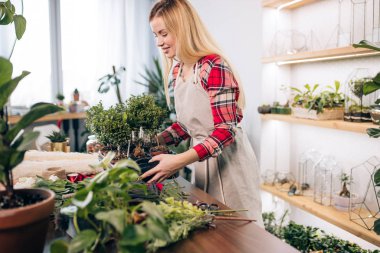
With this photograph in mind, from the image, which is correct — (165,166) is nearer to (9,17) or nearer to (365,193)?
(9,17)

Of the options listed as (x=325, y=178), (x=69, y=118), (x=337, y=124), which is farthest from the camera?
(x=69, y=118)

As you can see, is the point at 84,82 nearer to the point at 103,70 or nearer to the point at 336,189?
the point at 103,70

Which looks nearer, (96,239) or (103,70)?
(96,239)

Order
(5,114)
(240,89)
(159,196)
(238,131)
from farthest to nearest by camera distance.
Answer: (238,131) < (240,89) < (159,196) < (5,114)

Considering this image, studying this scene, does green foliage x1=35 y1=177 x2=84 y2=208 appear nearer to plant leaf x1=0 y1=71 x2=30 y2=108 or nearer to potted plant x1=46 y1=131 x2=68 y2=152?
plant leaf x1=0 y1=71 x2=30 y2=108

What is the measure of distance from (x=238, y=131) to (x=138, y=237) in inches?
47.8

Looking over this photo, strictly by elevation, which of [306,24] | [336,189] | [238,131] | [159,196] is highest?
[306,24]

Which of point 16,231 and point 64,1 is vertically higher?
point 64,1

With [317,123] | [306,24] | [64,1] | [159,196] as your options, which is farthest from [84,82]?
[159,196]

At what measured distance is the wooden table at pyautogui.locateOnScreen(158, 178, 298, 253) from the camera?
859mm

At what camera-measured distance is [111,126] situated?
117 cm

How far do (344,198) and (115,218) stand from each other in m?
1.92

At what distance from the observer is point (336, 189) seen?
2.45m

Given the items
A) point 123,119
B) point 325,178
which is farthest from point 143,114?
point 325,178
